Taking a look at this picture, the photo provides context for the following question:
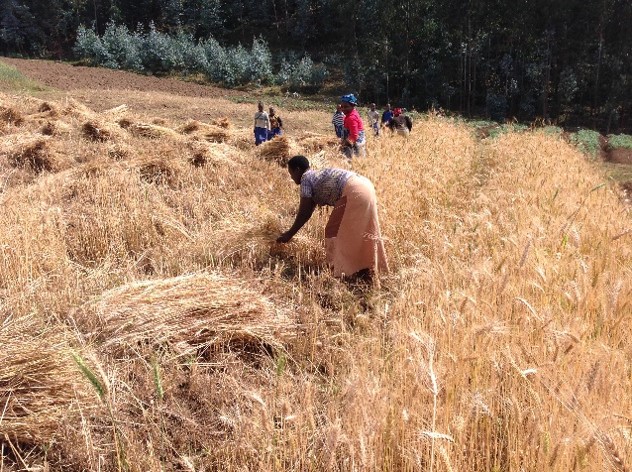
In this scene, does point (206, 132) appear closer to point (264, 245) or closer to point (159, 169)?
point (159, 169)

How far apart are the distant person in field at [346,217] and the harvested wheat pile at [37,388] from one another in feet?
6.45

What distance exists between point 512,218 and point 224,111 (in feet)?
54.0

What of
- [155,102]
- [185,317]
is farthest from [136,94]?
[185,317]

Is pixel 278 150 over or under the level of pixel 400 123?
Result: under

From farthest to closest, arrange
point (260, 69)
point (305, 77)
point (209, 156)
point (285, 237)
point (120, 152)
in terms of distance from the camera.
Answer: point (260, 69), point (305, 77), point (120, 152), point (209, 156), point (285, 237)

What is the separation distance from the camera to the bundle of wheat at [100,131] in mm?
9469

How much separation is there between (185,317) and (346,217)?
5.00 feet

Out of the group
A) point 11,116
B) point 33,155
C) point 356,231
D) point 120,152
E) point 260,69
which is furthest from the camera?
point 260,69

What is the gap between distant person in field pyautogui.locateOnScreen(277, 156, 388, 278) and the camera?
383cm

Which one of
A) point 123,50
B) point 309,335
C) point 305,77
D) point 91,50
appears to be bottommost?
point 309,335

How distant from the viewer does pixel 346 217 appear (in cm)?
386

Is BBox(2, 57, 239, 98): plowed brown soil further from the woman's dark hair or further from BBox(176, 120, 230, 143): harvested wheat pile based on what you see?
the woman's dark hair

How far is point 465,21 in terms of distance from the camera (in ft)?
102

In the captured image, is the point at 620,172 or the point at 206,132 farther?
the point at 620,172
